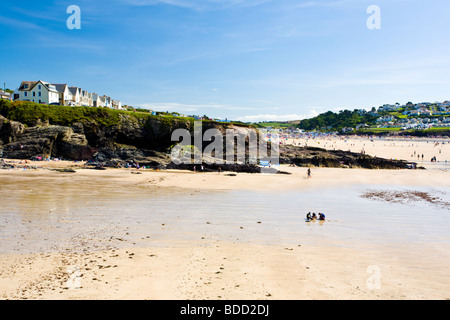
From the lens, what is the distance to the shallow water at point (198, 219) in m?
11.9

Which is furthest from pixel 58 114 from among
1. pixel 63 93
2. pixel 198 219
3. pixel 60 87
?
pixel 198 219

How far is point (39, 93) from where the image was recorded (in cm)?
5494

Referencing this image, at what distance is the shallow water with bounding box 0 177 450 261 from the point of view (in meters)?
11.9

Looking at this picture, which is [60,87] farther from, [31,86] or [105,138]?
[105,138]

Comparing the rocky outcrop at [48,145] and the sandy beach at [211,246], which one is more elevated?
the rocky outcrop at [48,145]

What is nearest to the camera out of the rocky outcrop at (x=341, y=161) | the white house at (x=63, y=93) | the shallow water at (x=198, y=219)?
the shallow water at (x=198, y=219)

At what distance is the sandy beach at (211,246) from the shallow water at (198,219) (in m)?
0.06

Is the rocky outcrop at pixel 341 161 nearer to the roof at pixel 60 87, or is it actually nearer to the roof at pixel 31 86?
the roof at pixel 31 86

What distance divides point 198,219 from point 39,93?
2208 inches

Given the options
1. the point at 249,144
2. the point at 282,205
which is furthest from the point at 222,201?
the point at 249,144

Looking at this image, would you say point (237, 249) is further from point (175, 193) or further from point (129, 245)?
point (175, 193)

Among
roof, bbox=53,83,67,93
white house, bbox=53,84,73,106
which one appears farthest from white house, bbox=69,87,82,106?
roof, bbox=53,83,67,93

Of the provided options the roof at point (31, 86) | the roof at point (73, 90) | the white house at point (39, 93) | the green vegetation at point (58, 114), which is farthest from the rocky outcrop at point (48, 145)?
the roof at point (73, 90)

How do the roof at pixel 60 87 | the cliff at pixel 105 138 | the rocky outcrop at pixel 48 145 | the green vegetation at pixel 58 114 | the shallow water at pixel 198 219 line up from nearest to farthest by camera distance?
the shallow water at pixel 198 219, the rocky outcrop at pixel 48 145, the cliff at pixel 105 138, the green vegetation at pixel 58 114, the roof at pixel 60 87
